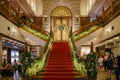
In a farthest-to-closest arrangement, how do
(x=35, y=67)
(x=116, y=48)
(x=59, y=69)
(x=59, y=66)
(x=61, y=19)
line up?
(x=61, y=19)
(x=116, y=48)
(x=59, y=66)
(x=59, y=69)
(x=35, y=67)

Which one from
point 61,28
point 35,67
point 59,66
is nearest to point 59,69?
point 59,66

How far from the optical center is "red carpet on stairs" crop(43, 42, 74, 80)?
34.0 feet

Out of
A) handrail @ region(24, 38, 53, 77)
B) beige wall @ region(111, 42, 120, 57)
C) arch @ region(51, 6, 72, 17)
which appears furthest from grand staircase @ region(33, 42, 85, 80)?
arch @ region(51, 6, 72, 17)

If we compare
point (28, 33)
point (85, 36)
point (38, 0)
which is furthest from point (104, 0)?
point (38, 0)

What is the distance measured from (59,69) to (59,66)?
45 cm

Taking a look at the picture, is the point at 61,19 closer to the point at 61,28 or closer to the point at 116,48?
the point at 61,28

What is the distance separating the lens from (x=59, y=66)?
1172 cm

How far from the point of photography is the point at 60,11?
1005 inches

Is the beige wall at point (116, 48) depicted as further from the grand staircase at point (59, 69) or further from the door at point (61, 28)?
the door at point (61, 28)

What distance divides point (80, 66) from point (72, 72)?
55cm

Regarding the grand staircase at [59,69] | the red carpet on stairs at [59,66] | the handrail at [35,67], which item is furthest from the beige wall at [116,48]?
the handrail at [35,67]

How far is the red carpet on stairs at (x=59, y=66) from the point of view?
408 inches

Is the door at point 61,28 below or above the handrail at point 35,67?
above

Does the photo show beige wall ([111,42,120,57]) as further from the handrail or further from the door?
the door
